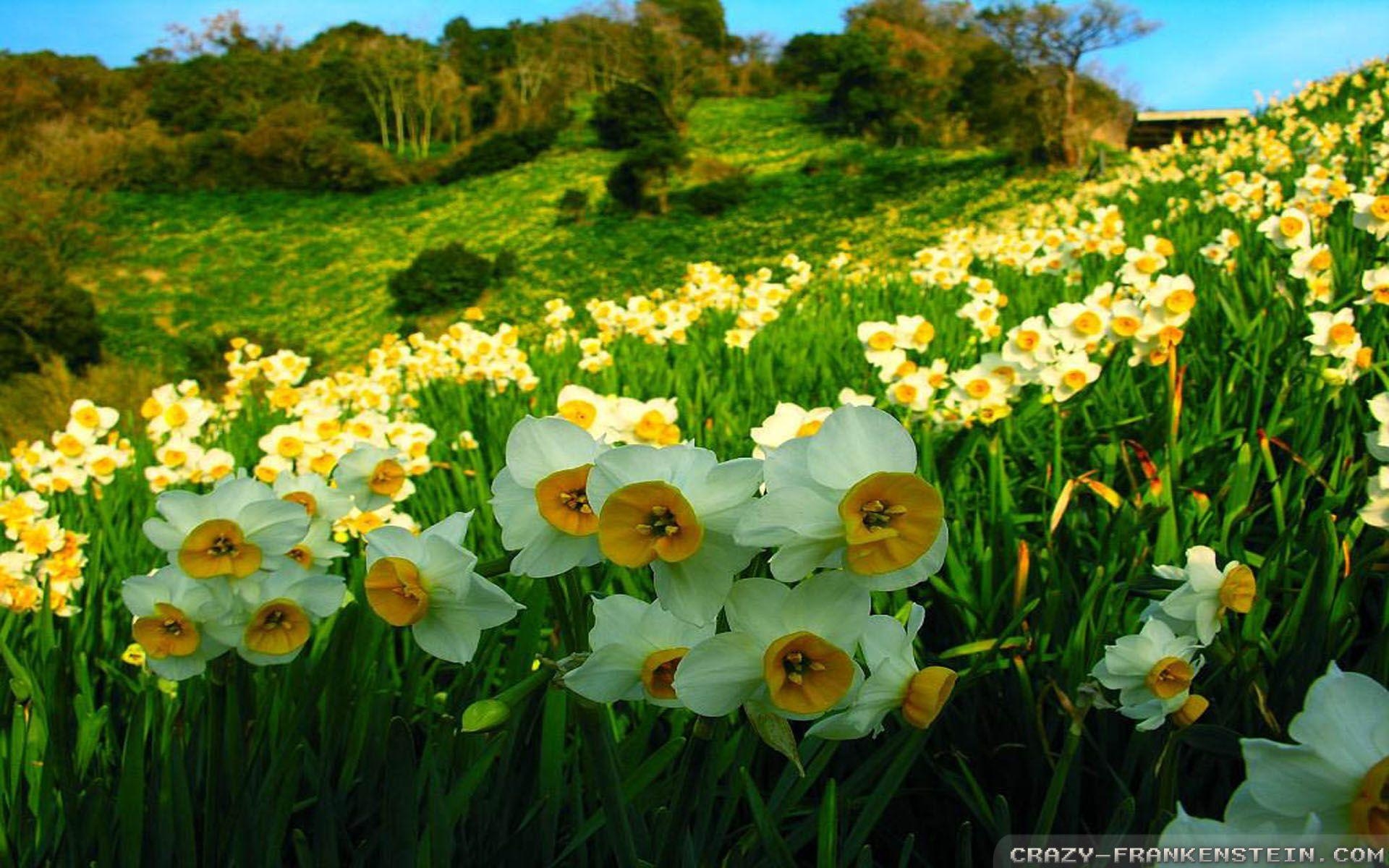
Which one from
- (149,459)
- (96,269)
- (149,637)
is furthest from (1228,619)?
(96,269)

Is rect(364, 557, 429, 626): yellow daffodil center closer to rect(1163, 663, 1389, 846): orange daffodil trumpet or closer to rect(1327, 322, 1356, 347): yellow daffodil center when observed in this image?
rect(1163, 663, 1389, 846): orange daffodil trumpet

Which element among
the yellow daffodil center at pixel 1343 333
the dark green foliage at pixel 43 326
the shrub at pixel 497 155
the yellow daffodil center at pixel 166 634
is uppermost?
the shrub at pixel 497 155

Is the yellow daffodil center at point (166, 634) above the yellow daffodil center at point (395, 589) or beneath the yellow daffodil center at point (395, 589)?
beneath

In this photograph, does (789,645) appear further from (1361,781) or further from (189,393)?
(189,393)

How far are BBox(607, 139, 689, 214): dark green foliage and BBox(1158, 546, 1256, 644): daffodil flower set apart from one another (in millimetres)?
21968

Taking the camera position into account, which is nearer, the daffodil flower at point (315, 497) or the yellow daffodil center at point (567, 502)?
the yellow daffodil center at point (567, 502)

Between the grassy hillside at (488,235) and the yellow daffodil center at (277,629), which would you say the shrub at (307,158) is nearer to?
the grassy hillside at (488,235)

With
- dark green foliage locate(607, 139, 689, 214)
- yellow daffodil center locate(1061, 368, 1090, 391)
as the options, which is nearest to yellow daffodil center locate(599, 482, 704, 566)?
yellow daffodil center locate(1061, 368, 1090, 391)

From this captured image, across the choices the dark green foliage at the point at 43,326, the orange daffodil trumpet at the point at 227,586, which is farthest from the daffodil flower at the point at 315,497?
the dark green foliage at the point at 43,326

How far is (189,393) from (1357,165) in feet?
22.4

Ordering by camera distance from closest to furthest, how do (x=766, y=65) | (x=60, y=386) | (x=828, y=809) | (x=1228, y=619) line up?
(x=828, y=809)
(x=1228, y=619)
(x=60, y=386)
(x=766, y=65)

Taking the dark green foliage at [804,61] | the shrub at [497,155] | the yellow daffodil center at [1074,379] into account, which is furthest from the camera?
the dark green foliage at [804,61]

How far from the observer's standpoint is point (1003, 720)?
1419 mm

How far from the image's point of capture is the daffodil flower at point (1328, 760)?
1.51 feet
